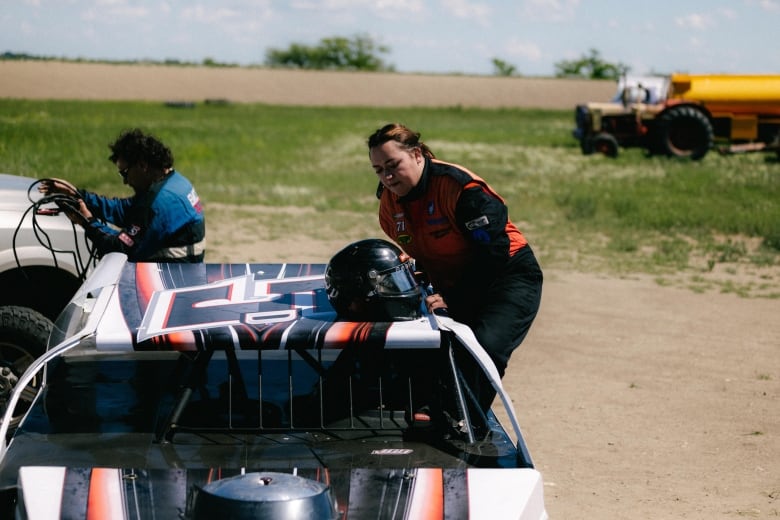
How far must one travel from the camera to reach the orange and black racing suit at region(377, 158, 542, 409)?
4.49m

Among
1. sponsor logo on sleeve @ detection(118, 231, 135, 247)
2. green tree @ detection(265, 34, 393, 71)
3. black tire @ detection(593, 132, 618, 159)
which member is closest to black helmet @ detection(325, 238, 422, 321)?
sponsor logo on sleeve @ detection(118, 231, 135, 247)

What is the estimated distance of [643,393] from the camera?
752cm

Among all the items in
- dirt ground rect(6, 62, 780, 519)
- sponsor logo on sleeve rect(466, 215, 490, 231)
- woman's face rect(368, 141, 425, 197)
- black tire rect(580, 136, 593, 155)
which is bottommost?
dirt ground rect(6, 62, 780, 519)

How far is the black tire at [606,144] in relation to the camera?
2673 centimetres

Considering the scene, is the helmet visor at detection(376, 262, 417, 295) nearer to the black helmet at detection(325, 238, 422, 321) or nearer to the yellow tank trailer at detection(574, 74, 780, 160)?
the black helmet at detection(325, 238, 422, 321)

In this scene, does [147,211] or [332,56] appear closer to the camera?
[147,211]

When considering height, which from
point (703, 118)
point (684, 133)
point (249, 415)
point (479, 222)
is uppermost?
point (479, 222)

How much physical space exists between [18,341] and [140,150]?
Result: 1.20 m

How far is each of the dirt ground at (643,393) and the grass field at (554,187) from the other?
0.98 meters

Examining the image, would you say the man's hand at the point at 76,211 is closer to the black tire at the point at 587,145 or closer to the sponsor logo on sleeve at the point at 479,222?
the sponsor logo on sleeve at the point at 479,222

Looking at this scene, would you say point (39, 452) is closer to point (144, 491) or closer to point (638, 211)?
point (144, 491)

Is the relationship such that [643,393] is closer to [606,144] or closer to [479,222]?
[479,222]

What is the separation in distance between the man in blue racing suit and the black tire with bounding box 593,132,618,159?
21773 mm

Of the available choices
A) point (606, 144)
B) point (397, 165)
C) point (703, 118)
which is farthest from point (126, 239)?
point (606, 144)
